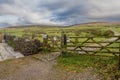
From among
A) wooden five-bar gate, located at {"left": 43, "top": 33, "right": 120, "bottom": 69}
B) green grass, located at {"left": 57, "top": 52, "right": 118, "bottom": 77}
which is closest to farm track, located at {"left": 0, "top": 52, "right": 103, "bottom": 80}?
green grass, located at {"left": 57, "top": 52, "right": 118, "bottom": 77}

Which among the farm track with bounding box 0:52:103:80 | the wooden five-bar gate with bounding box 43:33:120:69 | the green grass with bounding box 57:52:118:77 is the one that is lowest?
the farm track with bounding box 0:52:103:80

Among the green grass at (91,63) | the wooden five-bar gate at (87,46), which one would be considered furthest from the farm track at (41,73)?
the wooden five-bar gate at (87,46)

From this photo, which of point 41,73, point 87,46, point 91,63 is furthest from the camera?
point 87,46

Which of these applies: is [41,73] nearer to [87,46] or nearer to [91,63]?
[91,63]

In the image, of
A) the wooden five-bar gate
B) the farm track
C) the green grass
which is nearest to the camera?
the farm track

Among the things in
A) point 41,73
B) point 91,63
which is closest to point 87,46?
point 91,63

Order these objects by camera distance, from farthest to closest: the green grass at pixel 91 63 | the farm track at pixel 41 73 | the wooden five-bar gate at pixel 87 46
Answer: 1. the wooden five-bar gate at pixel 87 46
2. the green grass at pixel 91 63
3. the farm track at pixel 41 73

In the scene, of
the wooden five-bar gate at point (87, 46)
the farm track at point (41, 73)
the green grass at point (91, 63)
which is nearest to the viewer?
the farm track at point (41, 73)

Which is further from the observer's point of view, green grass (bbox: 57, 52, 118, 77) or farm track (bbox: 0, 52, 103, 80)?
green grass (bbox: 57, 52, 118, 77)

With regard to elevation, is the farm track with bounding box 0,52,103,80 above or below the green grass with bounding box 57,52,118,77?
below

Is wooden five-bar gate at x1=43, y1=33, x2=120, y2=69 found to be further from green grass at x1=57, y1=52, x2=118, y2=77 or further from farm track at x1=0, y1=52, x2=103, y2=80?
farm track at x1=0, y1=52, x2=103, y2=80

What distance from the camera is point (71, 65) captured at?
1484 cm

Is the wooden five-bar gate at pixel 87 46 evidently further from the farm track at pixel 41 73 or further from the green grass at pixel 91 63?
the farm track at pixel 41 73

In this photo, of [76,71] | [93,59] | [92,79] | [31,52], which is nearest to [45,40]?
[31,52]
